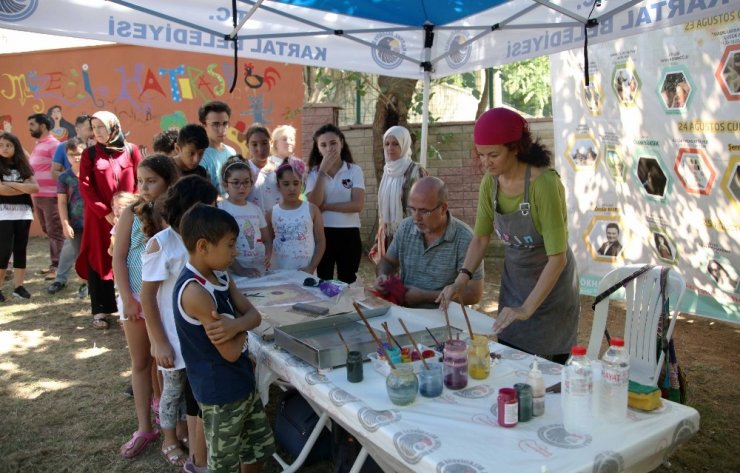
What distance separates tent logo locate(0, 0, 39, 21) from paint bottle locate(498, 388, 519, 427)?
306 cm

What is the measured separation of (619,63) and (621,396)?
4.02 meters

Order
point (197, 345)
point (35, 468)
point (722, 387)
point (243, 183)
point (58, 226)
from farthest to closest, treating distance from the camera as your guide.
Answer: point (58, 226), point (722, 387), point (243, 183), point (35, 468), point (197, 345)

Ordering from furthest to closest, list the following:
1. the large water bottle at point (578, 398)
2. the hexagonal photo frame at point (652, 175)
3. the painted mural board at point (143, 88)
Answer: the painted mural board at point (143, 88) → the hexagonal photo frame at point (652, 175) → the large water bottle at point (578, 398)

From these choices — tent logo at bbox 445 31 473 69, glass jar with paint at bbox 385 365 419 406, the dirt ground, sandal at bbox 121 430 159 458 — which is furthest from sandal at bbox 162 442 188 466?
tent logo at bbox 445 31 473 69

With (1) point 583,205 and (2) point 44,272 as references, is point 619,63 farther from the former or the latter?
A: (2) point 44,272

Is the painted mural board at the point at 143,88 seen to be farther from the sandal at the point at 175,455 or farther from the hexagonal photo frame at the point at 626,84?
the sandal at the point at 175,455

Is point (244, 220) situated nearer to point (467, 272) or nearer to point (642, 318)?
point (467, 272)

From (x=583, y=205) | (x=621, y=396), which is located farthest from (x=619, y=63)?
(x=621, y=396)

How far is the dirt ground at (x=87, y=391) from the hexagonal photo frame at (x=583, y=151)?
52.3 inches

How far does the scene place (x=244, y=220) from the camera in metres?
3.28

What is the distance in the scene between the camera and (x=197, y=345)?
76.9 inches

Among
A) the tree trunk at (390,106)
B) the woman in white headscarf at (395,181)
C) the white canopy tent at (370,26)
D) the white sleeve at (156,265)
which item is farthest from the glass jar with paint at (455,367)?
the tree trunk at (390,106)

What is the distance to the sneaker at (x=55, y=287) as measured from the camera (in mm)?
5902

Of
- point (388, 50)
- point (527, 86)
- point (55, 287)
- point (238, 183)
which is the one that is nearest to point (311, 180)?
point (238, 183)
